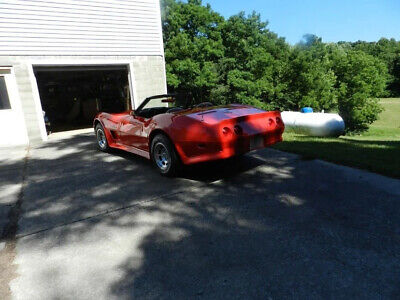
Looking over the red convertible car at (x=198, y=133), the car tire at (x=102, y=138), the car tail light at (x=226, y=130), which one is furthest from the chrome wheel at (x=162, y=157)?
the car tire at (x=102, y=138)

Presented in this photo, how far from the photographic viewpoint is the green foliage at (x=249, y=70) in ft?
70.6

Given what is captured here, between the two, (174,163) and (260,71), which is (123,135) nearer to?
(174,163)

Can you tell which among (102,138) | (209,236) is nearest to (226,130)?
(209,236)

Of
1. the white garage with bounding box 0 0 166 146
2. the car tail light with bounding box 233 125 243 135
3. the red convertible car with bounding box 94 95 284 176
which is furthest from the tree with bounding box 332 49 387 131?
the car tail light with bounding box 233 125 243 135

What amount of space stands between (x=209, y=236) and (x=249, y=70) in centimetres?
2273

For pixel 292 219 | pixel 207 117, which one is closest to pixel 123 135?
pixel 207 117

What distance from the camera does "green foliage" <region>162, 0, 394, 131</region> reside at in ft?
70.6

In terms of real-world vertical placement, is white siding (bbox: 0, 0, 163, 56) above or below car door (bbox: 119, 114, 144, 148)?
above

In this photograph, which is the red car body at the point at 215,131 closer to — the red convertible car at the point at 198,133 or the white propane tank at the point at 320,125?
the red convertible car at the point at 198,133

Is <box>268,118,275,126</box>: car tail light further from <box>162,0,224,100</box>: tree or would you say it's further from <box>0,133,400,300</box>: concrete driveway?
<box>162,0,224,100</box>: tree

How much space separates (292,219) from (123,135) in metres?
3.72

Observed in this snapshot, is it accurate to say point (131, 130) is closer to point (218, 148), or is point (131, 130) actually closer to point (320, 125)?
point (218, 148)

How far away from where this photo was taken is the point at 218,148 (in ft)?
12.1

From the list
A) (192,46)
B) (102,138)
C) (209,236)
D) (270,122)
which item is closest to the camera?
(209,236)
